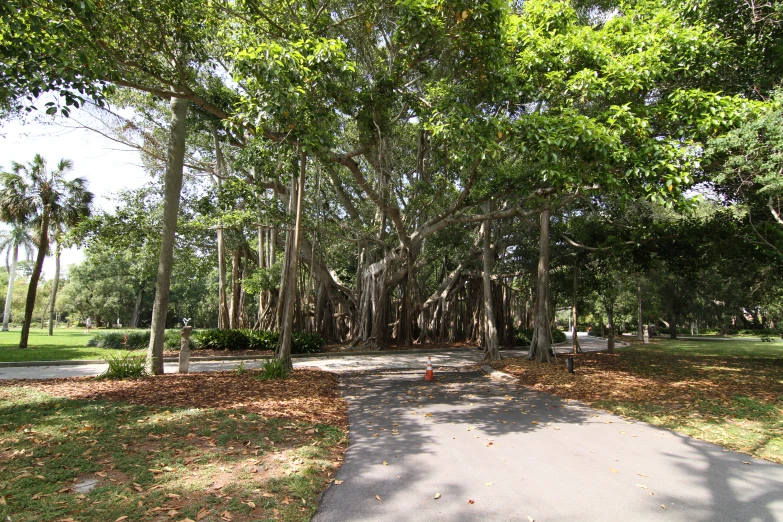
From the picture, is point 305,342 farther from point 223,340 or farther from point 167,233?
point 167,233

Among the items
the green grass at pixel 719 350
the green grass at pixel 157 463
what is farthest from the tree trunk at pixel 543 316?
the green grass at pixel 157 463

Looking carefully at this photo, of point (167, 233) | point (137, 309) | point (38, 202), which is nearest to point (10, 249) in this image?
point (137, 309)

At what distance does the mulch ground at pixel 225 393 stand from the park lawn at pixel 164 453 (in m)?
0.04

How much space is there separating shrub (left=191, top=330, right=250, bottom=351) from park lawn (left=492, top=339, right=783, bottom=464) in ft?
32.3

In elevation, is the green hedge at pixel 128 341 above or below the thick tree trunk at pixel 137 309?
below

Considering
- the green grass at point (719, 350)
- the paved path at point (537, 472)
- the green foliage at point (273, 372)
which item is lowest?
the paved path at point (537, 472)

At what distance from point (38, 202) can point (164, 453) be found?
2040 cm

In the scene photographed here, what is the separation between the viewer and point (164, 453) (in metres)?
4.59

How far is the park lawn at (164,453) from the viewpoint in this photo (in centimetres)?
343

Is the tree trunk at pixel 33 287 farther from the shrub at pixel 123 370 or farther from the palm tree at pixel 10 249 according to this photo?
the palm tree at pixel 10 249

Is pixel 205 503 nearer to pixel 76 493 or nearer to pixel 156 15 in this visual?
pixel 76 493

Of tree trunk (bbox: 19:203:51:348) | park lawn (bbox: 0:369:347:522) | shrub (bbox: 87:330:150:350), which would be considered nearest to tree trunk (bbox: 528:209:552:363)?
park lawn (bbox: 0:369:347:522)

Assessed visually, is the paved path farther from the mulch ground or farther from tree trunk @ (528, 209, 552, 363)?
tree trunk @ (528, 209, 552, 363)

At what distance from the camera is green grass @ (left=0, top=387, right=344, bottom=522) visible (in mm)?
3404
